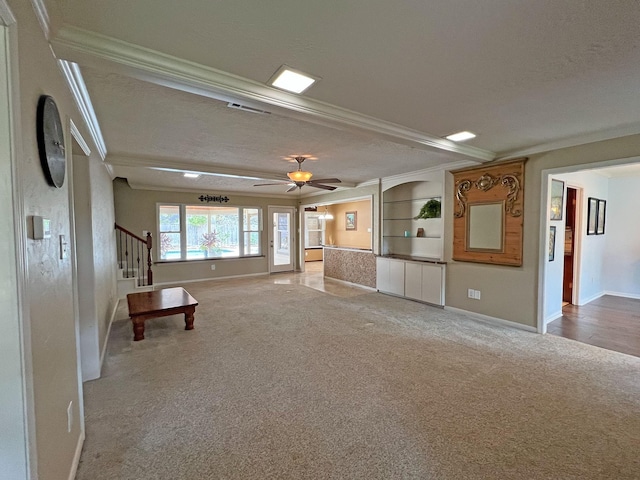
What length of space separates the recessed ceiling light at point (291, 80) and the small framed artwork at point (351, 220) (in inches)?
270

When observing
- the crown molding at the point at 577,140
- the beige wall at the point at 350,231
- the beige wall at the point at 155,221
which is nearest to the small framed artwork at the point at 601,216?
the crown molding at the point at 577,140

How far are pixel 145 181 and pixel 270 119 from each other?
476 centimetres

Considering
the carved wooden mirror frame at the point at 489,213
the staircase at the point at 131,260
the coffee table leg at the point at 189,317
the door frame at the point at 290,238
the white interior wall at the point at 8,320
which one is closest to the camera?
the white interior wall at the point at 8,320

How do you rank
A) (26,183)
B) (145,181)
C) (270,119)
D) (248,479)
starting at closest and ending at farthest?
1. (26,183)
2. (248,479)
3. (270,119)
4. (145,181)

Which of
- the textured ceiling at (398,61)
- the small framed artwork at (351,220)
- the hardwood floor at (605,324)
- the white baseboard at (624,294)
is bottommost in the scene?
the hardwood floor at (605,324)

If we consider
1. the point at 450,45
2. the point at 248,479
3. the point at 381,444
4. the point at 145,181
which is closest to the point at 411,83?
the point at 450,45

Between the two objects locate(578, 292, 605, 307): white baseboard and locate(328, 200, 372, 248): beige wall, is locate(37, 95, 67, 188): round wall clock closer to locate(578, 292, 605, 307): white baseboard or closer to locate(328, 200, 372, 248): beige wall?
locate(328, 200, 372, 248): beige wall

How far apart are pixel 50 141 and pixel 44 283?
70cm

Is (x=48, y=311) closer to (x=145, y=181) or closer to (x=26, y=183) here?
(x=26, y=183)

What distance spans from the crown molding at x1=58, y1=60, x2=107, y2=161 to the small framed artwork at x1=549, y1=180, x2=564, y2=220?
217 inches

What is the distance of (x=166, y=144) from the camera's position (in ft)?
12.2

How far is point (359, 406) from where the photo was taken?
92.3 inches

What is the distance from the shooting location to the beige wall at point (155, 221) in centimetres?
685

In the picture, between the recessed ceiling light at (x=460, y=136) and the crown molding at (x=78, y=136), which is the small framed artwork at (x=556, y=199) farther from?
the crown molding at (x=78, y=136)
